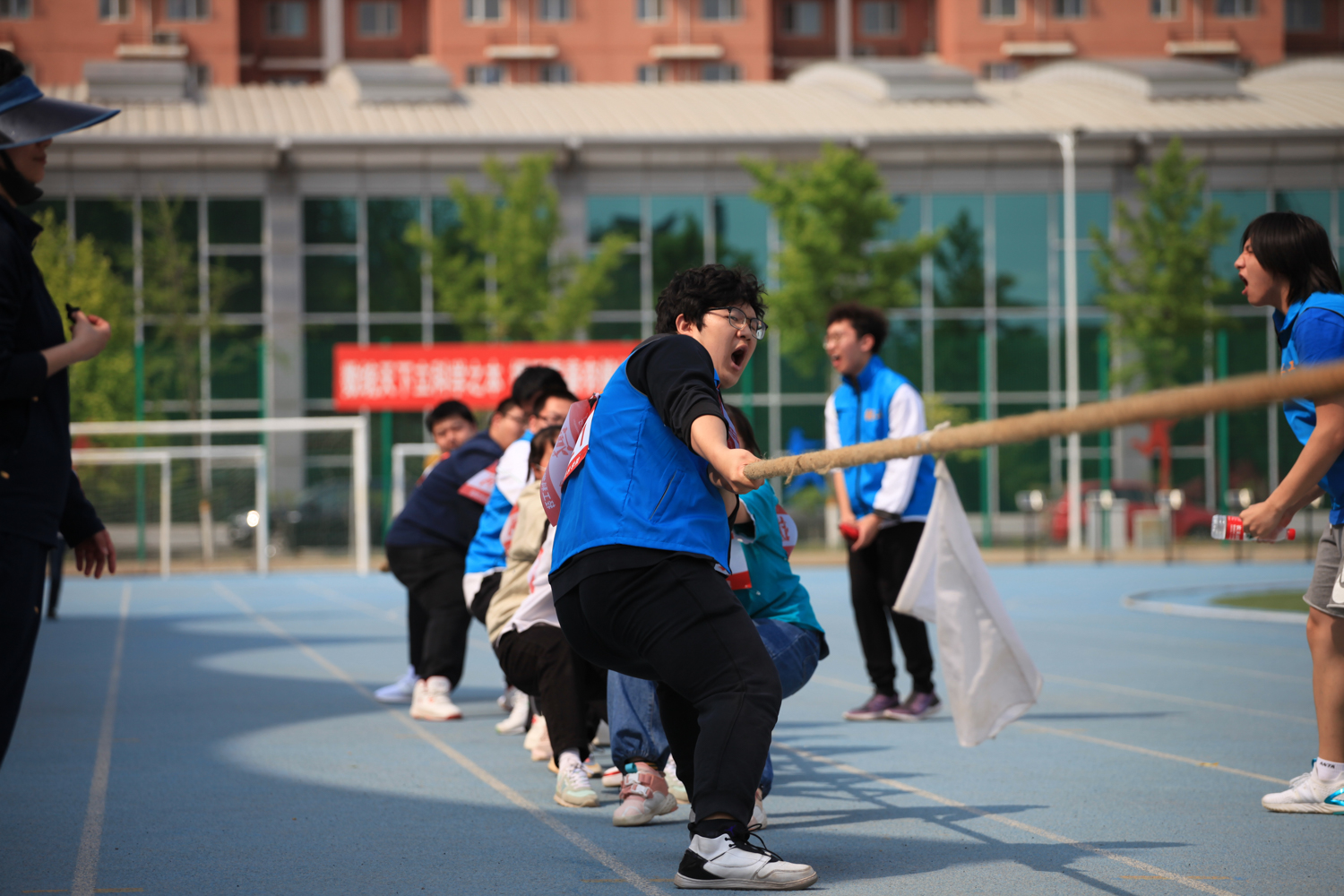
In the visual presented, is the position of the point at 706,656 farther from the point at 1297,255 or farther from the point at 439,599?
the point at 439,599

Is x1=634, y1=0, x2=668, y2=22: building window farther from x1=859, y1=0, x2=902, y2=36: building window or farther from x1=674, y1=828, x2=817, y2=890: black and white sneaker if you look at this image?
x1=674, y1=828, x2=817, y2=890: black and white sneaker

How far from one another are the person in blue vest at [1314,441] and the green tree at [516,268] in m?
26.9

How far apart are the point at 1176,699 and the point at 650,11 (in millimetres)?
45644

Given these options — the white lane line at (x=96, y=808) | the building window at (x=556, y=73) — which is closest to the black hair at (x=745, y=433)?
the white lane line at (x=96, y=808)

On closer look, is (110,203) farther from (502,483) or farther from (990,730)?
(990,730)

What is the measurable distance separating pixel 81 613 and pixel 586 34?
124 ft

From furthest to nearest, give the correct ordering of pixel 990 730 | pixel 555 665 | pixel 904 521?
1. pixel 904 521
2. pixel 555 665
3. pixel 990 730

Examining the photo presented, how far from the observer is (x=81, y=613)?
57.2 ft

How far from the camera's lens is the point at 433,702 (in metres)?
8.41

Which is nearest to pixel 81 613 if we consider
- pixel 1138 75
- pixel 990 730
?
pixel 990 730

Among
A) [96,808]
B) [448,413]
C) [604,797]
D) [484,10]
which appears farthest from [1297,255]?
[484,10]

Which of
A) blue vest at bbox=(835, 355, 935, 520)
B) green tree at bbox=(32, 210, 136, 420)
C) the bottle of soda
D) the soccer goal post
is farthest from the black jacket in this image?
green tree at bbox=(32, 210, 136, 420)

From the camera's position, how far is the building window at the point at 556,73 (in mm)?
50969

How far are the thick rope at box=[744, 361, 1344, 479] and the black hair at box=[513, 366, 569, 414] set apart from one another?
3.24 metres
